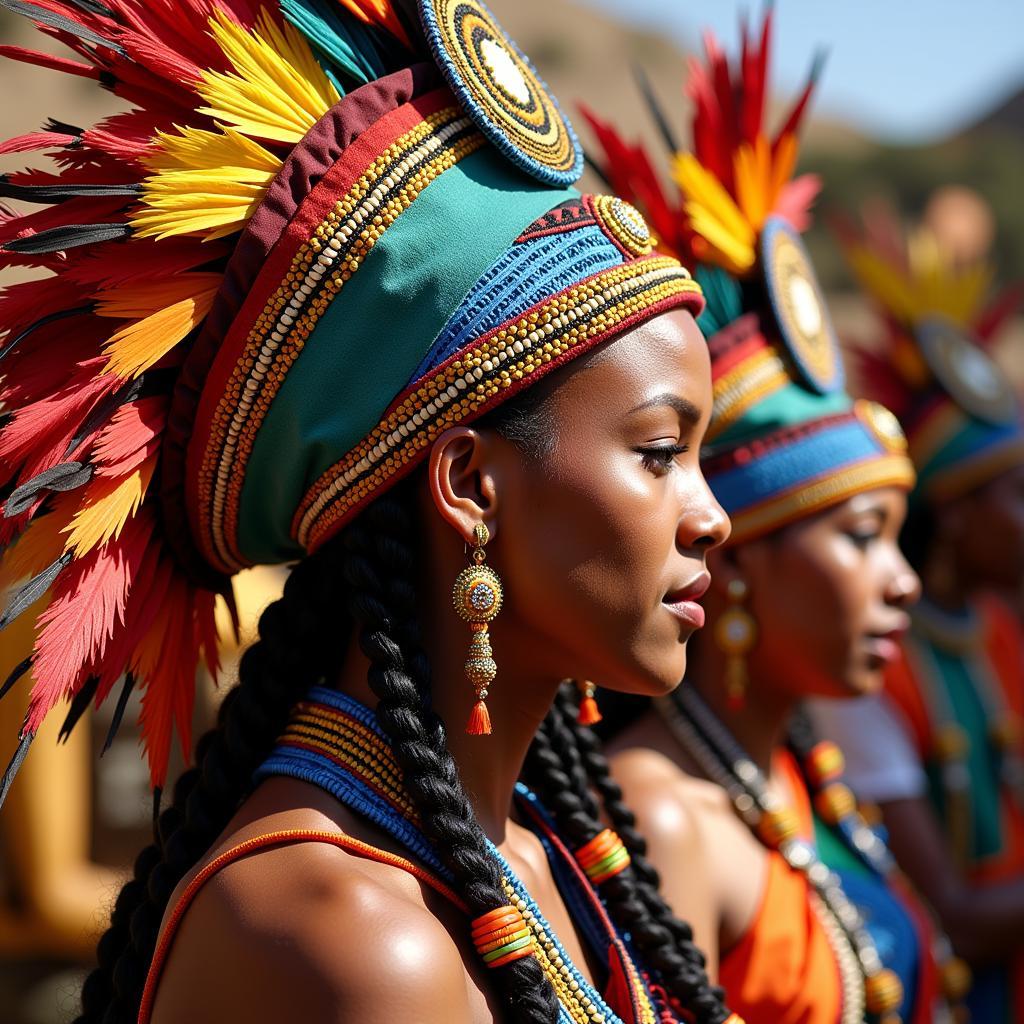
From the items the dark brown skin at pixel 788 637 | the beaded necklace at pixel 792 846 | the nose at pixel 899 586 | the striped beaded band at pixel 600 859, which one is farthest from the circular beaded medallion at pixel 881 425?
the striped beaded band at pixel 600 859

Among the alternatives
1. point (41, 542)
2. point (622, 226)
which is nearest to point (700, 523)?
point (622, 226)

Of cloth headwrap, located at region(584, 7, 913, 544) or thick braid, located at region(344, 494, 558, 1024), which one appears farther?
cloth headwrap, located at region(584, 7, 913, 544)

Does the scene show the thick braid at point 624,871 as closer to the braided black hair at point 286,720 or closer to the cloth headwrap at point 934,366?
the braided black hair at point 286,720

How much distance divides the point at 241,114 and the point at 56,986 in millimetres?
3555

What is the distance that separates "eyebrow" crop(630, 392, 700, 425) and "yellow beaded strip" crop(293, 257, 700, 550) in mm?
127

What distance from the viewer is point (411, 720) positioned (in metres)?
1.94

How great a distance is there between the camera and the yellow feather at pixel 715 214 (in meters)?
3.12

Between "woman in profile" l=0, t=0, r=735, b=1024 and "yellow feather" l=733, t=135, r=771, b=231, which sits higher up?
"woman in profile" l=0, t=0, r=735, b=1024

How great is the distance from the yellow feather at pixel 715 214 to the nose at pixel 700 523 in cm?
123

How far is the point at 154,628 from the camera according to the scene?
2174 mm

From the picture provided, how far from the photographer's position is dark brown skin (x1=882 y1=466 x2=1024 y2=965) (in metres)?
4.40

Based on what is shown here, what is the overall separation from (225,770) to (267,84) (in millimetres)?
1090

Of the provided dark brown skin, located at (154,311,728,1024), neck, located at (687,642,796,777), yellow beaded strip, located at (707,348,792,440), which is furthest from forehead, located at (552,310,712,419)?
neck, located at (687,642,796,777)

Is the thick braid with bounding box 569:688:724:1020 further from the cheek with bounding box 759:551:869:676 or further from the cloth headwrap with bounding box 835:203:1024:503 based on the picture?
the cloth headwrap with bounding box 835:203:1024:503
